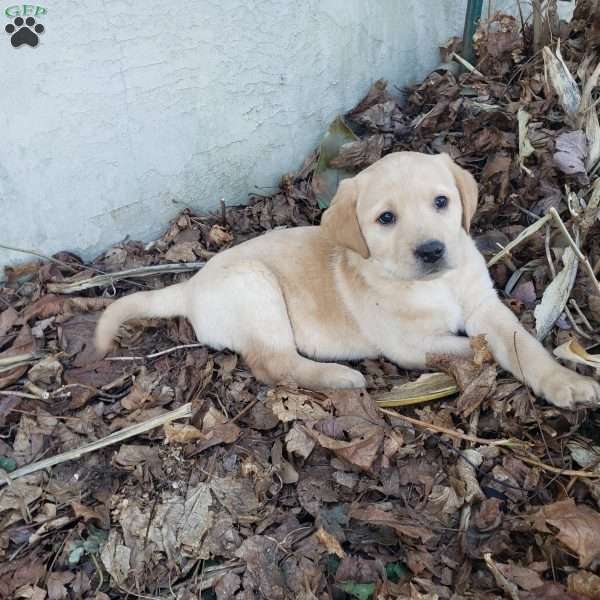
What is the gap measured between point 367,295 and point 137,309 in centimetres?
131

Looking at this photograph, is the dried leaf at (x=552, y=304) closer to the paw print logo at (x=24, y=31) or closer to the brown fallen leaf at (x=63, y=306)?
the brown fallen leaf at (x=63, y=306)

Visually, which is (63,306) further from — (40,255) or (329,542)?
(329,542)

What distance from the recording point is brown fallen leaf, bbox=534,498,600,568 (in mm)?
2197

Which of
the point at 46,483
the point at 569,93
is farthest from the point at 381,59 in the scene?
the point at 46,483

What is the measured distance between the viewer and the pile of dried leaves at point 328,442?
94.5 inches

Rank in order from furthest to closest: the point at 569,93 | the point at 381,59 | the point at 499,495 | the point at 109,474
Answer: the point at 381,59, the point at 569,93, the point at 109,474, the point at 499,495

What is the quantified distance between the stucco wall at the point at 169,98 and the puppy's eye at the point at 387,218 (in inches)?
63.5

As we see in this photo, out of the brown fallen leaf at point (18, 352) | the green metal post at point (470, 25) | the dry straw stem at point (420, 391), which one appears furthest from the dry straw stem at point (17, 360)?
the green metal post at point (470, 25)

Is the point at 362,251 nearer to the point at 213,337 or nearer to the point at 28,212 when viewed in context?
the point at 213,337

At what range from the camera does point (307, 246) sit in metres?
3.62

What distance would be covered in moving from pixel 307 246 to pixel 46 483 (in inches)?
72.9

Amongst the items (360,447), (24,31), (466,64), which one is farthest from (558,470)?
(24,31)

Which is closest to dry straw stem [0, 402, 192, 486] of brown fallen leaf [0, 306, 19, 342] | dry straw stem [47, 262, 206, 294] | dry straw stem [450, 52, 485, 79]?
brown fallen leaf [0, 306, 19, 342]

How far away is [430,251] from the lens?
281cm
